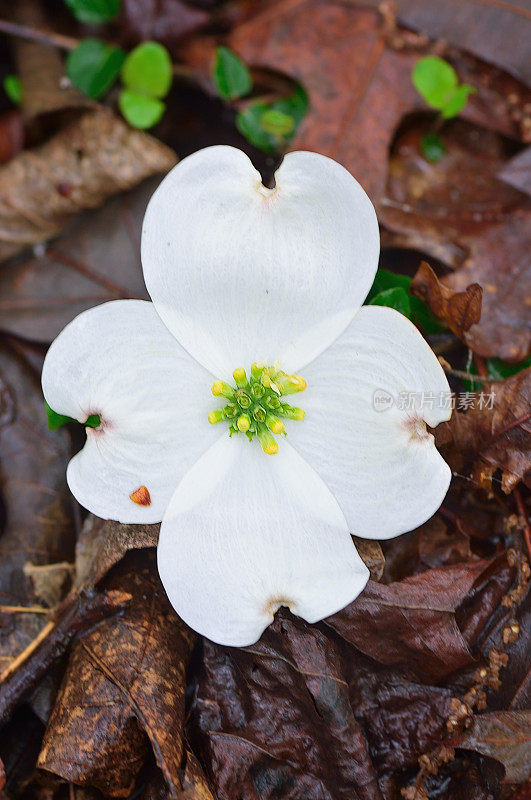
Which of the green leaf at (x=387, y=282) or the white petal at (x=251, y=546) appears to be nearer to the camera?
the white petal at (x=251, y=546)

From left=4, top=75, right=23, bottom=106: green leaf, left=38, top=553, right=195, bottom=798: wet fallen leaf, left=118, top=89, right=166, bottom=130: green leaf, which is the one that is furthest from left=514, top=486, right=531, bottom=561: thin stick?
left=4, top=75, right=23, bottom=106: green leaf

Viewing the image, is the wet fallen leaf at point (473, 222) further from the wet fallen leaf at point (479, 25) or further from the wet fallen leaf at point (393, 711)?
the wet fallen leaf at point (393, 711)

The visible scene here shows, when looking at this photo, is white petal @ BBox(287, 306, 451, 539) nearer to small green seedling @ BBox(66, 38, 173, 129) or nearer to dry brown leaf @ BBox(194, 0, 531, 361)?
dry brown leaf @ BBox(194, 0, 531, 361)

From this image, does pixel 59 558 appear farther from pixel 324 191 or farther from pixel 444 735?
pixel 324 191

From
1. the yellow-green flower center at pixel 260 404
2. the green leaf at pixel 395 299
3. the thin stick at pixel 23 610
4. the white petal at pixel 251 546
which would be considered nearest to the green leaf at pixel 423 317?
the green leaf at pixel 395 299

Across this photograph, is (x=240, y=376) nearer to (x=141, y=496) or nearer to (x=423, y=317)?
(x=141, y=496)

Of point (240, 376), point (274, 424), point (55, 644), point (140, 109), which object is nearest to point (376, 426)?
point (274, 424)
